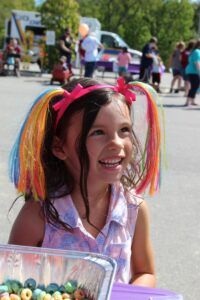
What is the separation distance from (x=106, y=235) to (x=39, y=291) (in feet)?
1.98

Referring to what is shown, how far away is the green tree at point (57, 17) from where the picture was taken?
64.6 feet

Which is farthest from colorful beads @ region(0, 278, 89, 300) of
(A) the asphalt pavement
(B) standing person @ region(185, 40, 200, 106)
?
(B) standing person @ region(185, 40, 200, 106)

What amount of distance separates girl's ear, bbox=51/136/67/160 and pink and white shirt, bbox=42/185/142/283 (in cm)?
15

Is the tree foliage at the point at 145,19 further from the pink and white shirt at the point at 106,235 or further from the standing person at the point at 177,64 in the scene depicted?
the pink and white shirt at the point at 106,235

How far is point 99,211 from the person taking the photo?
2.13 m

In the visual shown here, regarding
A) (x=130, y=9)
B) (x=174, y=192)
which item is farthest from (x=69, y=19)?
(x=130, y=9)

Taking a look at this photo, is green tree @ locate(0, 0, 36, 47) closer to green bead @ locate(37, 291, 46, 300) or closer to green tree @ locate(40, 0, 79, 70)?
green tree @ locate(40, 0, 79, 70)

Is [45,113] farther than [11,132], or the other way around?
[11,132]

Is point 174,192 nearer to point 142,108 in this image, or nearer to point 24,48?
point 142,108

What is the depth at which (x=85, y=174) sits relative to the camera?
6.72 feet

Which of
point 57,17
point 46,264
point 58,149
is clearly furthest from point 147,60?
point 46,264

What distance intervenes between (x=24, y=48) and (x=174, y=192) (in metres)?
22.3

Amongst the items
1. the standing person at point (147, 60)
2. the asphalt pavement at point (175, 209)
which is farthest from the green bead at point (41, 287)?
the standing person at point (147, 60)

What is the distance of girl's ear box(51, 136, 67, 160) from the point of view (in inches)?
81.4
